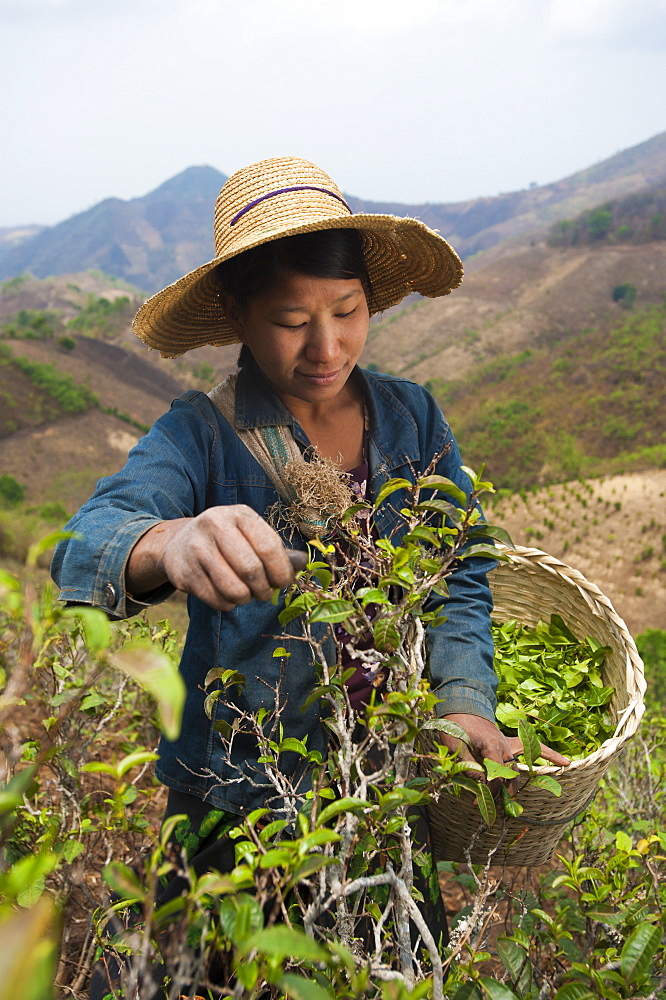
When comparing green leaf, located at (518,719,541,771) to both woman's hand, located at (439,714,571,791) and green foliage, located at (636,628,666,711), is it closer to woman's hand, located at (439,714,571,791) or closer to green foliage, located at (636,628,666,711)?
woman's hand, located at (439,714,571,791)

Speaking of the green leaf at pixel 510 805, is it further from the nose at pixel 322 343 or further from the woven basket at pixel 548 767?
the nose at pixel 322 343

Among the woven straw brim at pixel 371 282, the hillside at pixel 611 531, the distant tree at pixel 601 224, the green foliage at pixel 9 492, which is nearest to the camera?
the woven straw brim at pixel 371 282

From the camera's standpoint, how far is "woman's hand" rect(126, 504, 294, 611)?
828 millimetres

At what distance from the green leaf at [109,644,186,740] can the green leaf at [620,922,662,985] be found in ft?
2.47

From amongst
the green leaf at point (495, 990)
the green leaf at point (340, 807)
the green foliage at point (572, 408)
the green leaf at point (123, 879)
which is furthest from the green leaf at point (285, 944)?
the green foliage at point (572, 408)

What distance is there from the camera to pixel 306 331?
1.48 m

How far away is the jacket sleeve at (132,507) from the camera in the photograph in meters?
1.03

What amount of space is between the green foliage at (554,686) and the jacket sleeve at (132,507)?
82 centimetres

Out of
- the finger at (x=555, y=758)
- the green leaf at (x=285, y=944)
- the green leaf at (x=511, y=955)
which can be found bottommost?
the green leaf at (x=511, y=955)

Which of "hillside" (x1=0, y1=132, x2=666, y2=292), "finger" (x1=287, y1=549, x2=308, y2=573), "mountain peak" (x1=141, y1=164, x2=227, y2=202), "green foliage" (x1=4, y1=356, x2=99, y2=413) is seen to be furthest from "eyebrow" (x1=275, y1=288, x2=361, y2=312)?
"mountain peak" (x1=141, y1=164, x2=227, y2=202)

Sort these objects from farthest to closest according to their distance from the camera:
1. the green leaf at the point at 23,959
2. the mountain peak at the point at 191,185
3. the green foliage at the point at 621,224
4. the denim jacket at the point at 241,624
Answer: the mountain peak at the point at 191,185 → the green foliage at the point at 621,224 → the denim jacket at the point at 241,624 → the green leaf at the point at 23,959

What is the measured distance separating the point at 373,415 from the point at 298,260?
47cm

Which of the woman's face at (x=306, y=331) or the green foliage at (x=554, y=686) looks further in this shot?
the green foliage at (x=554, y=686)

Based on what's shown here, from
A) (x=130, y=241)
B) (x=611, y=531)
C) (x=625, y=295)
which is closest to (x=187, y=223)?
(x=130, y=241)
